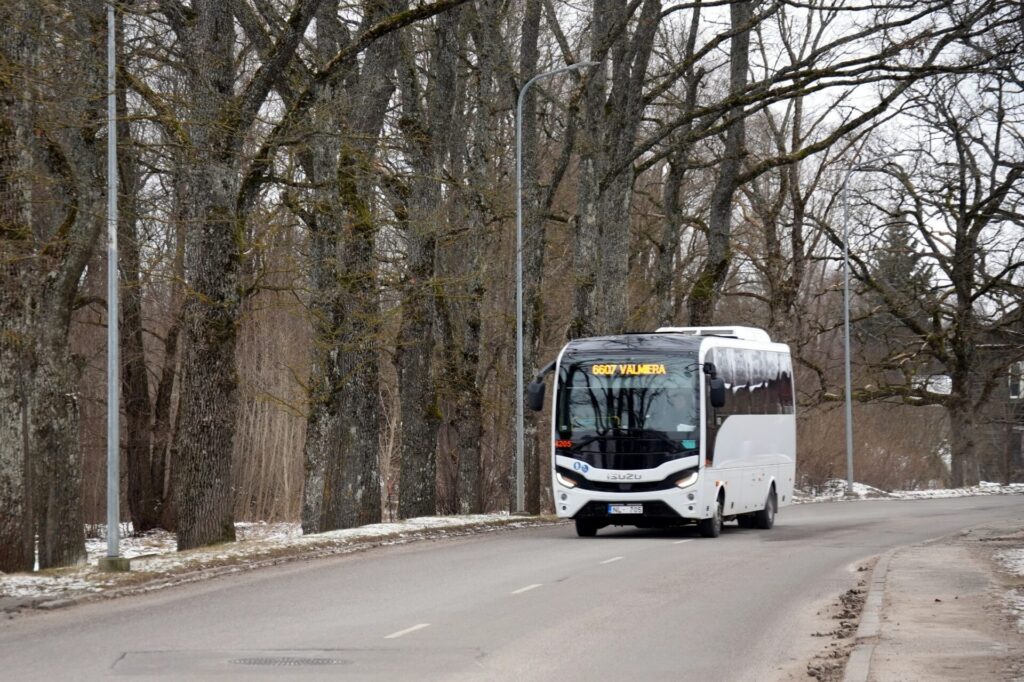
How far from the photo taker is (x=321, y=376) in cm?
2647

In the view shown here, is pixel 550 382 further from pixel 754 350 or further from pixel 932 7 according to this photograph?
pixel 932 7

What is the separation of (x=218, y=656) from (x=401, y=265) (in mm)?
22811

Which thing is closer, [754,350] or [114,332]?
[114,332]

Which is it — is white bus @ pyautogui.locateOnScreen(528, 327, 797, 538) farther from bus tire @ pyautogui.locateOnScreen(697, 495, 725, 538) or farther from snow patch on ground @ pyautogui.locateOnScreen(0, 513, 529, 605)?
snow patch on ground @ pyautogui.locateOnScreen(0, 513, 529, 605)

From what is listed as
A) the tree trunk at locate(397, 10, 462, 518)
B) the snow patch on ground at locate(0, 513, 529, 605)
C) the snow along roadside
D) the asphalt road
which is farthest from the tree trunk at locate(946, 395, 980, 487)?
the asphalt road

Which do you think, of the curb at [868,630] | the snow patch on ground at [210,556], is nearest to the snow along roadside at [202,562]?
the snow patch on ground at [210,556]

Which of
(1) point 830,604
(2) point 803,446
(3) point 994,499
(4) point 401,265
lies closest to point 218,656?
(1) point 830,604

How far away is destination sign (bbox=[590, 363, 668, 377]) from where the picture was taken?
25.4 meters

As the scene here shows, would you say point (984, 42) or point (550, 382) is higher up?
point (984, 42)

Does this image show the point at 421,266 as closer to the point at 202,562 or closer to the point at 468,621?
the point at 202,562

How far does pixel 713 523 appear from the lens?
25.5m

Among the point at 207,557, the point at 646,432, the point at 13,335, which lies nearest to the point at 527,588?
the point at 207,557

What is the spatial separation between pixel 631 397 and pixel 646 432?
2.28ft

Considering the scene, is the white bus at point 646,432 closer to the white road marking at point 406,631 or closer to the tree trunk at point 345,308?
the tree trunk at point 345,308
